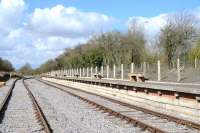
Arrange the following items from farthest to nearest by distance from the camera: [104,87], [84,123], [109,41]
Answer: [109,41] → [104,87] → [84,123]

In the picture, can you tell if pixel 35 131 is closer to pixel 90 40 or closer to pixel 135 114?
pixel 135 114

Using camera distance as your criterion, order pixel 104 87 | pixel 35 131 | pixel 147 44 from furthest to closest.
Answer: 1. pixel 147 44
2. pixel 104 87
3. pixel 35 131

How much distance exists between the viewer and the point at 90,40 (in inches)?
4304

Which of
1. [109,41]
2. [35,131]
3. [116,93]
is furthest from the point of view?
[109,41]

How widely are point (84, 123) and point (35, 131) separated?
8.23 feet

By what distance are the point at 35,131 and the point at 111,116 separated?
495 cm

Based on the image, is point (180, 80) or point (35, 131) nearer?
point (35, 131)

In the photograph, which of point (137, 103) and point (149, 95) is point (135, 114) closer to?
point (149, 95)

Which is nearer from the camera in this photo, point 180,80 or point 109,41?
point 180,80

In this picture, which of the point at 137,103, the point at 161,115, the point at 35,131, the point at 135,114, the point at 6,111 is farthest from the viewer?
the point at 137,103

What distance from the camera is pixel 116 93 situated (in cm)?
3059

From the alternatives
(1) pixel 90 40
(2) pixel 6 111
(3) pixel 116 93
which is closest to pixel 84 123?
(2) pixel 6 111

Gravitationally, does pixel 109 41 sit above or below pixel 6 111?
above

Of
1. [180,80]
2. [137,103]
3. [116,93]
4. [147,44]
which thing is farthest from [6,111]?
[147,44]
